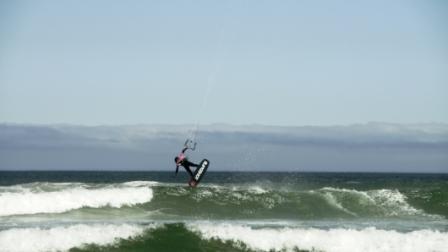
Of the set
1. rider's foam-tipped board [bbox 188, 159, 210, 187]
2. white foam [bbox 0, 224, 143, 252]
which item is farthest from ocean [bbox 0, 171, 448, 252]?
rider's foam-tipped board [bbox 188, 159, 210, 187]

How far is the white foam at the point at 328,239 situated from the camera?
2028 cm

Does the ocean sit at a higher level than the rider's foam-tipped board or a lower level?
lower

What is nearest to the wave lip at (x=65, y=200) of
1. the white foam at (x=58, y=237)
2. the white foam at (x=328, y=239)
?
the white foam at (x=58, y=237)

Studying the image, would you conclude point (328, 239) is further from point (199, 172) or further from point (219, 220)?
point (199, 172)

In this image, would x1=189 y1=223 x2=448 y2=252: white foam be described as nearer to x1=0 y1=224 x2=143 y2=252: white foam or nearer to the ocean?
the ocean

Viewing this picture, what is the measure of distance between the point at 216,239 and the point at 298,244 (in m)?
2.19

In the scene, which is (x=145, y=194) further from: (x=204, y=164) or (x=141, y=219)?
(x=141, y=219)

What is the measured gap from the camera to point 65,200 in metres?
27.9

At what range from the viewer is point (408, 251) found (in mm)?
20297

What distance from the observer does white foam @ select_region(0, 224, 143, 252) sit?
1894 centimetres

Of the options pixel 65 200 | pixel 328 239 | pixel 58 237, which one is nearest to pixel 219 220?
pixel 65 200

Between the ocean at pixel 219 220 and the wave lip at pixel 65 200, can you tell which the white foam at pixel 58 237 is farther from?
the wave lip at pixel 65 200

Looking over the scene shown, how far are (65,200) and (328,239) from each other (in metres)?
11.2

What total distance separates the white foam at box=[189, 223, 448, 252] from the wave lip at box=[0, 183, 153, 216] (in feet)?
25.5
